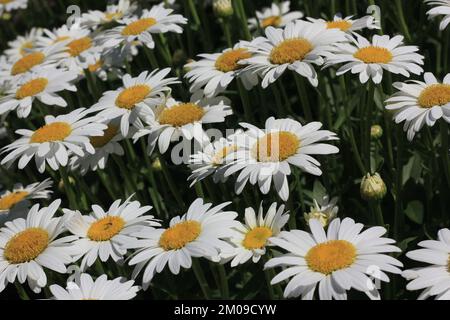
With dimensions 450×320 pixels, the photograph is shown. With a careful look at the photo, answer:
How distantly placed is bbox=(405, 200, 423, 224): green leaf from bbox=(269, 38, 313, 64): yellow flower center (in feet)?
3.05

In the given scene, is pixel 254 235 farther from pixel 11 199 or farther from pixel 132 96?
pixel 11 199

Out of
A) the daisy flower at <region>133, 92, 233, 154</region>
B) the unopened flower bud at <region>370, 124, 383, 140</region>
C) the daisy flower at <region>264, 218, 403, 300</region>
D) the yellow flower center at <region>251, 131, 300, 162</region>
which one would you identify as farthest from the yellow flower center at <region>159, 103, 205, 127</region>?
the daisy flower at <region>264, 218, 403, 300</region>

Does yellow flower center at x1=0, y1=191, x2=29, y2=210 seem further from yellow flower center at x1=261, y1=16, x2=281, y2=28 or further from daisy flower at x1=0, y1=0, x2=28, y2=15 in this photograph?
daisy flower at x1=0, y1=0, x2=28, y2=15

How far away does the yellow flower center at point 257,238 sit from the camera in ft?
9.30

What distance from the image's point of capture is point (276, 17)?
181 inches

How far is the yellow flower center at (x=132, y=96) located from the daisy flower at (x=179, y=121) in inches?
3.7

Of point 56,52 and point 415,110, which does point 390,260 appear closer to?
point 415,110

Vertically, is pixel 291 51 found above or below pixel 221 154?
above

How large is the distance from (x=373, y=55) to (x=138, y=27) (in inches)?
54.2

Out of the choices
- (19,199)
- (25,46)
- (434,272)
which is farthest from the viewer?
(25,46)

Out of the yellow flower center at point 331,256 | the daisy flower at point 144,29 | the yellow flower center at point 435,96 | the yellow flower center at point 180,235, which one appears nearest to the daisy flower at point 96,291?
the yellow flower center at point 180,235

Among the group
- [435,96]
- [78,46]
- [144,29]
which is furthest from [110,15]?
[435,96]

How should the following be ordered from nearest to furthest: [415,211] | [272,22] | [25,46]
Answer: [415,211] < [272,22] < [25,46]

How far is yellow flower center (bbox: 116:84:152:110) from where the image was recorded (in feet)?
11.2
